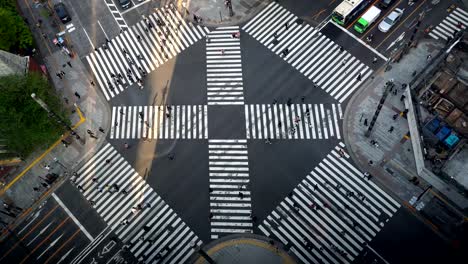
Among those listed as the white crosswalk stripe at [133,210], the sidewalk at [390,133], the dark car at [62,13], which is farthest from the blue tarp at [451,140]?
the dark car at [62,13]

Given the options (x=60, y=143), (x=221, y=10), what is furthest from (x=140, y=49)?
(x=60, y=143)

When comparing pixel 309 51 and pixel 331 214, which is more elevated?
pixel 309 51

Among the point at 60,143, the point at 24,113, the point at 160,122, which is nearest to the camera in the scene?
the point at 24,113

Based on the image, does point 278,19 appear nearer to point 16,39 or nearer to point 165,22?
point 165,22

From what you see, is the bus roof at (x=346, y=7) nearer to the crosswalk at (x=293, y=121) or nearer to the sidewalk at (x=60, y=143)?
the crosswalk at (x=293, y=121)

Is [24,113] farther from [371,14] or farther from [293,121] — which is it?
[371,14]

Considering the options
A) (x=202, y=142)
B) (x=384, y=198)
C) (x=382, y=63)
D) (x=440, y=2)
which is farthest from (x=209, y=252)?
(x=440, y=2)
